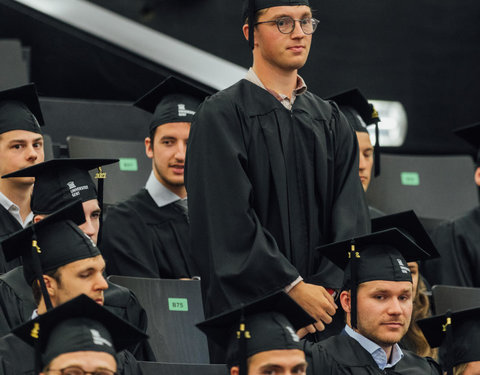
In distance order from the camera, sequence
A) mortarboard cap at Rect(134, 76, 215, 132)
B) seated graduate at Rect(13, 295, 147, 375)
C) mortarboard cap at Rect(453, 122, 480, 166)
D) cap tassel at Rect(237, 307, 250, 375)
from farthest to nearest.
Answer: mortarboard cap at Rect(453, 122, 480, 166) → mortarboard cap at Rect(134, 76, 215, 132) → cap tassel at Rect(237, 307, 250, 375) → seated graduate at Rect(13, 295, 147, 375)

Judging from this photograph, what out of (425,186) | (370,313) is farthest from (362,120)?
(370,313)

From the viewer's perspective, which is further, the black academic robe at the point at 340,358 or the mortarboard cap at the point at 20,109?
the mortarboard cap at the point at 20,109

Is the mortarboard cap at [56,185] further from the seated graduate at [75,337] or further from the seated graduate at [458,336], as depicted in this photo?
the seated graduate at [458,336]

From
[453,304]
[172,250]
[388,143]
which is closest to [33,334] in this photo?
[172,250]

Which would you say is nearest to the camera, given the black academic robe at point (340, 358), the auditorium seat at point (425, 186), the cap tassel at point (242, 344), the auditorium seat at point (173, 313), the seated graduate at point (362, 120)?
the cap tassel at point (242, 344)

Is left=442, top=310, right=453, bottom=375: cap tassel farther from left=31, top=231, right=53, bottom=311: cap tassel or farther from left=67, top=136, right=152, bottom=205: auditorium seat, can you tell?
left=67, top=136, right=152, bottom=205: auditorium seat

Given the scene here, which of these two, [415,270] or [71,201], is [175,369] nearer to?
[71,201]

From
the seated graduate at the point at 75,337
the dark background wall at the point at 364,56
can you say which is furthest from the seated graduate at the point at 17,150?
the dark background wall at the point at 364,56

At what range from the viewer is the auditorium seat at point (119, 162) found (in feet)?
20.3

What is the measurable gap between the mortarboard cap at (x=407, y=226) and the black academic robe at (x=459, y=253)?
115cm

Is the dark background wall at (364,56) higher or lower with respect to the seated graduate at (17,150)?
higher

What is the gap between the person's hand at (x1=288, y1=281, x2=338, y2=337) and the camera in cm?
421

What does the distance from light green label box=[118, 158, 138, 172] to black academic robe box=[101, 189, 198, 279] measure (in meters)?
0.63

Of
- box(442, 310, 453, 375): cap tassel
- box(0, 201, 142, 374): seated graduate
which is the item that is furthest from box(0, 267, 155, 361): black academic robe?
box(442, 310, 453, 375): cap tassel
